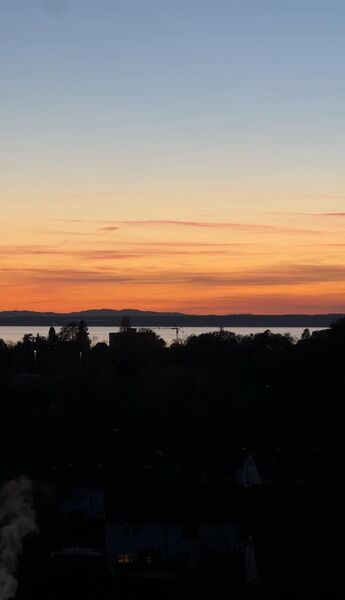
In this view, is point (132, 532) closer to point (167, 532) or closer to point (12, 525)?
point (167, 532)

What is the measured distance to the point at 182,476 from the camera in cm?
2569

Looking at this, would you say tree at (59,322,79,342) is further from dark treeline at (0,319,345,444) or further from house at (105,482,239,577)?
house at (105,482,239,577)

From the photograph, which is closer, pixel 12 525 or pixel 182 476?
pixel 12 525

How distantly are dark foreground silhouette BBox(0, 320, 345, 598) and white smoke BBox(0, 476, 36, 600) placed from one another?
21cm

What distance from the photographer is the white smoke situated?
16.4m

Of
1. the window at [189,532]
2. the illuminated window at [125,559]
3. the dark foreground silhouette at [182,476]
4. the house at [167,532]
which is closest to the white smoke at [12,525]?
the dark foreground silhouette at [182,476]

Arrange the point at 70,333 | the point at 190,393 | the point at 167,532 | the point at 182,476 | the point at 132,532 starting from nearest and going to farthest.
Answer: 1. the point at 167,532
2. the point at 132,532
3. the point at 182,476
4. the point at 190,393
5. the point at 70,333

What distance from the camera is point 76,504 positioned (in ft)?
79.2

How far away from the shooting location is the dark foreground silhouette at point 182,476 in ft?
56.9

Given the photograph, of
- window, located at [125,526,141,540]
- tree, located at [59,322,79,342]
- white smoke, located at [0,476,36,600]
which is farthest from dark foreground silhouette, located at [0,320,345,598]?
tree, located at [59,322,79,342]

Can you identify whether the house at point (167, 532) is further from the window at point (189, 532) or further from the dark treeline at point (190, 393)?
the dark treeline at point (190, 393)

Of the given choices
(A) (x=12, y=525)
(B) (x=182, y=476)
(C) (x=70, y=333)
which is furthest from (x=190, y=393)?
(C) (x=70, y=333)

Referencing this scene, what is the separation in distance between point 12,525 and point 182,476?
20.4 ft

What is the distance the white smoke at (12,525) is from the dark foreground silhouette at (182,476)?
0.69 ft
